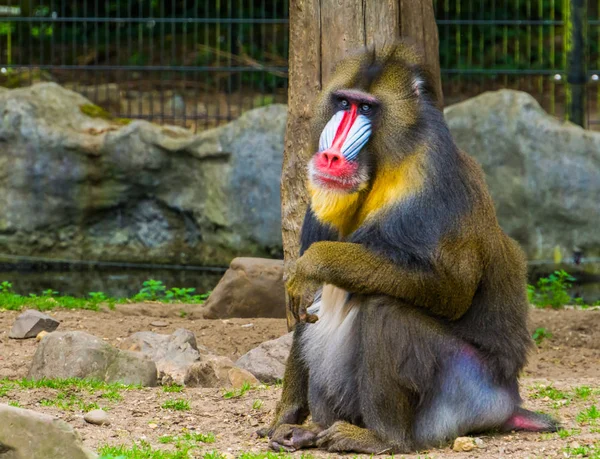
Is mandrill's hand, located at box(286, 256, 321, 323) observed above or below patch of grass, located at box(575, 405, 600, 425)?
above

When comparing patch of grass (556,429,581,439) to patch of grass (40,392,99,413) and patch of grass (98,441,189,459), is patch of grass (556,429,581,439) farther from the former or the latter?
patch of grass (40,392,99,413)

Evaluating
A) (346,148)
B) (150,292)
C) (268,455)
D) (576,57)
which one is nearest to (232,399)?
(268,455)

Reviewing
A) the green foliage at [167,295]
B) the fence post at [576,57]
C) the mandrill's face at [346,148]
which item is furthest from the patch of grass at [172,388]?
the fence post at [576,57]

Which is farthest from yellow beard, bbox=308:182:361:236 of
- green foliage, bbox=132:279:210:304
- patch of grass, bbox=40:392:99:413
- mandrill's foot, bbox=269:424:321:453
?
green foliage, bbox=132:279:210:304

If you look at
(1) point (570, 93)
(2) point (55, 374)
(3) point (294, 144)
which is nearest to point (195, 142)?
(1) point (570, 93)

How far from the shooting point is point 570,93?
12.0 meters

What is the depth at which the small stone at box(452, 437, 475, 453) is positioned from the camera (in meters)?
4.96

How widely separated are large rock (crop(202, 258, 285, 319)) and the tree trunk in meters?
1.61

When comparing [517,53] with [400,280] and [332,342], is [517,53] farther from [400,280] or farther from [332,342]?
[400,280]

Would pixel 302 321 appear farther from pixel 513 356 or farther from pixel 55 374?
pixel 55 374

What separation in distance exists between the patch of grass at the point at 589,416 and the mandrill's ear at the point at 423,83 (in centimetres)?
171

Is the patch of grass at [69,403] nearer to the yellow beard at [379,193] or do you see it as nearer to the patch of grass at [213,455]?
the patch of grass at [213,455]

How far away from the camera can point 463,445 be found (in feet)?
16.3

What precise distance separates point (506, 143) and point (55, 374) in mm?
6397
